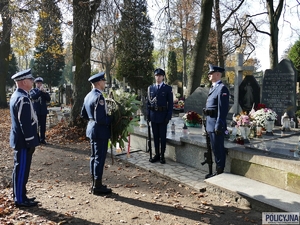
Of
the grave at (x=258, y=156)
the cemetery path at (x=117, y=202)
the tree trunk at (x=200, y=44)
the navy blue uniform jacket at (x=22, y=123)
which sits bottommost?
the cemetery path at (x=117, y=202)

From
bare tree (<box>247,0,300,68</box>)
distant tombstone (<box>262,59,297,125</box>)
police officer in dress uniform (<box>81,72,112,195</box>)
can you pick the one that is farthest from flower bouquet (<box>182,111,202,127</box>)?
bare tree (<box>247,0,300,68</box>)

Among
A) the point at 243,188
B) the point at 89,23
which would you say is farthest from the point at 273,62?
the point at 243,188

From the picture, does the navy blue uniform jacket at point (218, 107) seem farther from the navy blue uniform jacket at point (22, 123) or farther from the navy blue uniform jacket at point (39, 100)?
the navy blue uniform jacket at point (39, 100)

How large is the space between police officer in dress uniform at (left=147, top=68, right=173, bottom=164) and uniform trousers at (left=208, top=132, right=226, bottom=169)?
1.38m

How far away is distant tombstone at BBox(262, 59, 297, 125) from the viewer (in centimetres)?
807

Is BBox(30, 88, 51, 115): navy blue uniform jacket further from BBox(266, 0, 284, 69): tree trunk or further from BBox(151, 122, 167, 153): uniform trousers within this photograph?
BBox(266, 0, 284, 69): tree trunk

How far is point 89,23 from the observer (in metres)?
9.46

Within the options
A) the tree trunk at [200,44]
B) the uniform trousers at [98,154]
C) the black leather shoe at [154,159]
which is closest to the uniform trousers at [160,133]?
the black leather shoe at [154,159]

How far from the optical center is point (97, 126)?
4645 millimetres

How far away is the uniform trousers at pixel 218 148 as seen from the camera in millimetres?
5059

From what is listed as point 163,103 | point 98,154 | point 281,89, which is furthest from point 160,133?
point 281,89

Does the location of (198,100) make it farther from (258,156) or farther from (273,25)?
(273,25)

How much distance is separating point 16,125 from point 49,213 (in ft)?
4.64

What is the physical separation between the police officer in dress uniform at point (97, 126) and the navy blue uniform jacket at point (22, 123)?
909mm
